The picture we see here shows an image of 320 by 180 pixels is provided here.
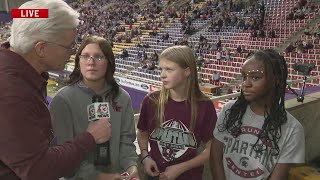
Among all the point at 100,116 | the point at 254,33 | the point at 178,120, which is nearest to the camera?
the point at 100,116

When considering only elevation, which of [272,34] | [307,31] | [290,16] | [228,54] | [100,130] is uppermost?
[290,16]

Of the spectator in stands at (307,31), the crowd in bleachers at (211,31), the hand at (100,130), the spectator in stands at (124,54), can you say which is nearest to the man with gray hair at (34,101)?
the hand at (100,130)

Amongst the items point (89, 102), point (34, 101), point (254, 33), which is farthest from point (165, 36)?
point (34, 101)

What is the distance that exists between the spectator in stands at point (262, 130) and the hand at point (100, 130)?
0.88 m

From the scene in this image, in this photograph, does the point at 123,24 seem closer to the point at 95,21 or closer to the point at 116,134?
the point at 95,21

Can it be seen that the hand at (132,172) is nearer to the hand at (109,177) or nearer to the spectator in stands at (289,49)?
the hand at (109,177)

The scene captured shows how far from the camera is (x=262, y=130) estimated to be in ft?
5.92

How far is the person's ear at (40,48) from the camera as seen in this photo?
1.10 m

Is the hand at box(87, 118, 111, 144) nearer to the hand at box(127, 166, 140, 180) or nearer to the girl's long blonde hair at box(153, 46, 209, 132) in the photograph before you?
the hand at box(127, 166, 140, 180)

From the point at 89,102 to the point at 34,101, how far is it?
61cm

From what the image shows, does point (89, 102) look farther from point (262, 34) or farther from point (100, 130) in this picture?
point (262, 34)

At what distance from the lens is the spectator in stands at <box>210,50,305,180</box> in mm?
1766

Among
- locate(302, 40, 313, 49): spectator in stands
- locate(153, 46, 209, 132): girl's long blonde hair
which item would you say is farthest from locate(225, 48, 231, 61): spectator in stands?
locate(153, 46, 209, 132): girl's long blonde hair

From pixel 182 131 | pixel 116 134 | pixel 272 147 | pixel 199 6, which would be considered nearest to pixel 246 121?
pixel 272 147
